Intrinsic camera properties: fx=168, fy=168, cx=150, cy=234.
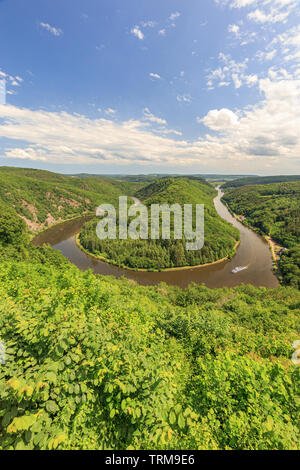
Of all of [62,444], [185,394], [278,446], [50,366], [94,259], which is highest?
[50,366]

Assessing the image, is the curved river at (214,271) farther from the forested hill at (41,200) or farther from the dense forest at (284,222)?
the forested hill at (41,200)

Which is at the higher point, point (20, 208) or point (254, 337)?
point (20, 208)

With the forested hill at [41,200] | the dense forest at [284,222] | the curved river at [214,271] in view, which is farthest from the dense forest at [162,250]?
the forested hill at [41,200]

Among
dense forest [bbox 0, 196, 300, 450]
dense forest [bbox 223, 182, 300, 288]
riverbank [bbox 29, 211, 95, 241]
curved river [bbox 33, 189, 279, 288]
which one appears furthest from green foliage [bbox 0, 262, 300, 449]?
riverbank [bbox 29, 211, 95, 241]

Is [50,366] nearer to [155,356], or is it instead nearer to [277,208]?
[155,356]

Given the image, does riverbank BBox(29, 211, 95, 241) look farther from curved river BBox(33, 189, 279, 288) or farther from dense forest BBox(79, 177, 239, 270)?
dense forest BBox(79, 177, 239, 270)

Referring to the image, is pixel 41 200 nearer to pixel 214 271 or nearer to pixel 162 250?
pixel 162 250

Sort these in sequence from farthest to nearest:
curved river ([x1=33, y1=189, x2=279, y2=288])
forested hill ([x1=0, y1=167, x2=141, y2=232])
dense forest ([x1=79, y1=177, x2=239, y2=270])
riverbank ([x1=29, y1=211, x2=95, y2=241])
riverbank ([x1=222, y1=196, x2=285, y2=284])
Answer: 1. forested hill ([x1=0, y1=167, x2=141, y2=232])
2. riverbank ([x1=29, y1=211, x2=95, y2=241])
3. dense forest ([x1=79, y1=177, x2=239, y2=270])
4. riverbank ([x1=222, y1=196, x2=285, y2=284])
5. curved river ([x1=33, y1=189, x2=279, y2=288])

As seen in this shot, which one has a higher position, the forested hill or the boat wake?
the forested hill

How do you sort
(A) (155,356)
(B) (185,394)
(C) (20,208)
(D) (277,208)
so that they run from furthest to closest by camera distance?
(D) (277,208) < (C) (20,208) < (B) (185,394) < (A) (155,356)

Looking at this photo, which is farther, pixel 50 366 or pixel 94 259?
pixel 94 259

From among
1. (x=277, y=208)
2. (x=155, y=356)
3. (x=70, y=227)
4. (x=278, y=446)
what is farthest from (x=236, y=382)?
(x=277, y=208)
